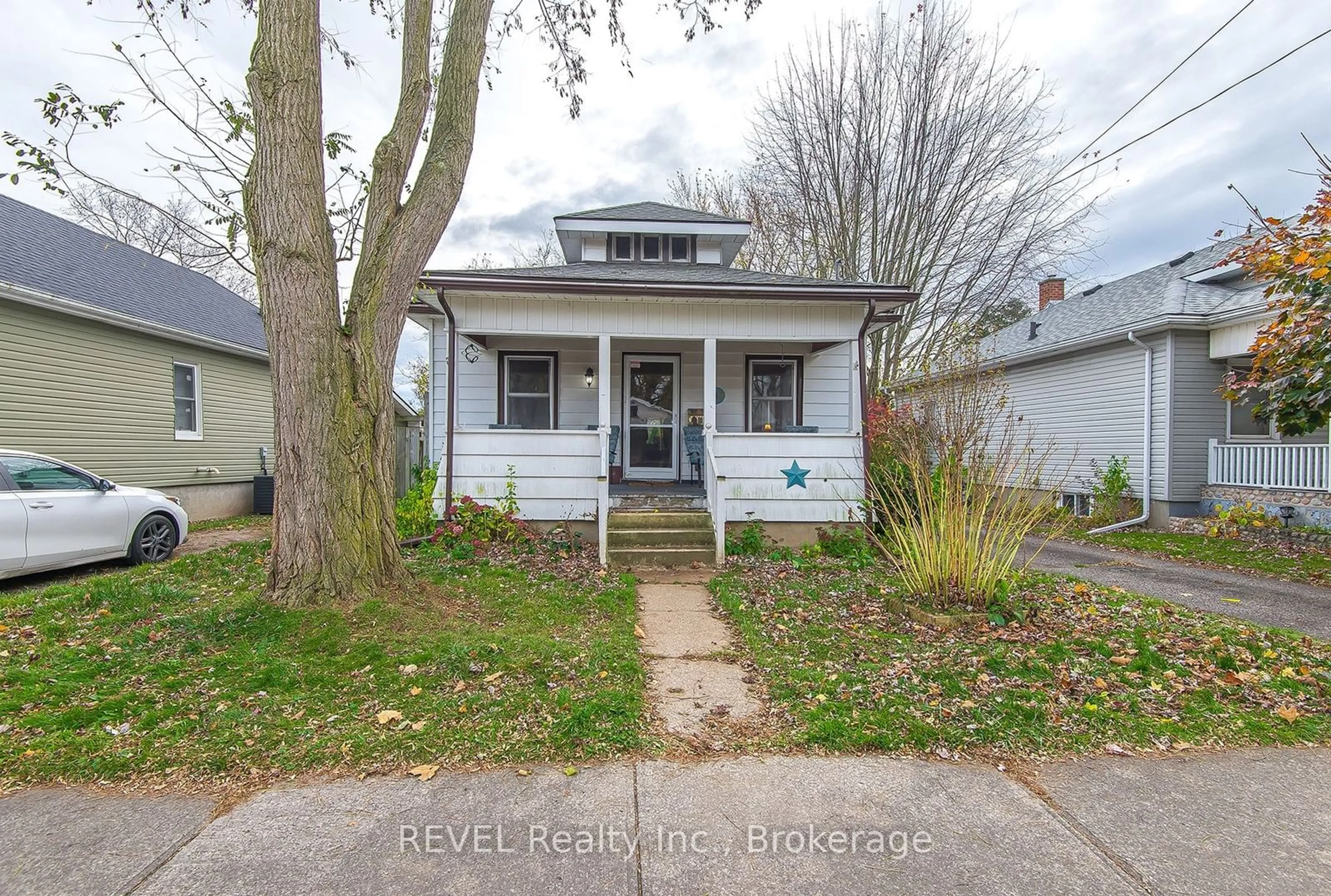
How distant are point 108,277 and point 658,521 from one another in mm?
11136

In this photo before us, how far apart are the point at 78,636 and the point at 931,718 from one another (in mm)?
5838

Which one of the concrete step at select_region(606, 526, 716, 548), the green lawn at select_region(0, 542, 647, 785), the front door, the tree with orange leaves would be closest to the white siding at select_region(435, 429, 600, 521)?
the concrete step at select_region(606, 526, 716, 548)

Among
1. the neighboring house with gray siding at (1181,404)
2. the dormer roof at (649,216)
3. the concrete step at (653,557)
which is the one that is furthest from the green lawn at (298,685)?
the neighboring house with gray siding at (1181,404)

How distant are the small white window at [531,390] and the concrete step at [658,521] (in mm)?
3083

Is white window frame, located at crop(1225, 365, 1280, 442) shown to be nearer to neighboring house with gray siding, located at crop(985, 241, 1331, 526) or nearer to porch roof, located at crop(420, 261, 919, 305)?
neighboring house with gray siding, located at crop(985, 241, 1331, 526)

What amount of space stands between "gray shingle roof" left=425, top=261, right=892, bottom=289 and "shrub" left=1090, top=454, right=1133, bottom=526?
701 cm

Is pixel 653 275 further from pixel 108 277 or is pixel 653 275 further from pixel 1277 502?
pixel 1277 502

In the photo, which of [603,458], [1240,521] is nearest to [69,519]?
[603,458]

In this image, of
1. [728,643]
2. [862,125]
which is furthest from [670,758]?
[862,125]

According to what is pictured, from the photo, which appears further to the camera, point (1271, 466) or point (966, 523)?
point (1271, 466)

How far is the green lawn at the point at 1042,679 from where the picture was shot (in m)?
3.28

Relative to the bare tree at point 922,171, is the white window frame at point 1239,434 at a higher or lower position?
lower

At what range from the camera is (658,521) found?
787cm

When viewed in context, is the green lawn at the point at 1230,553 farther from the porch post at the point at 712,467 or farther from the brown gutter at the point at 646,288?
the porch post at the point at 712,467
